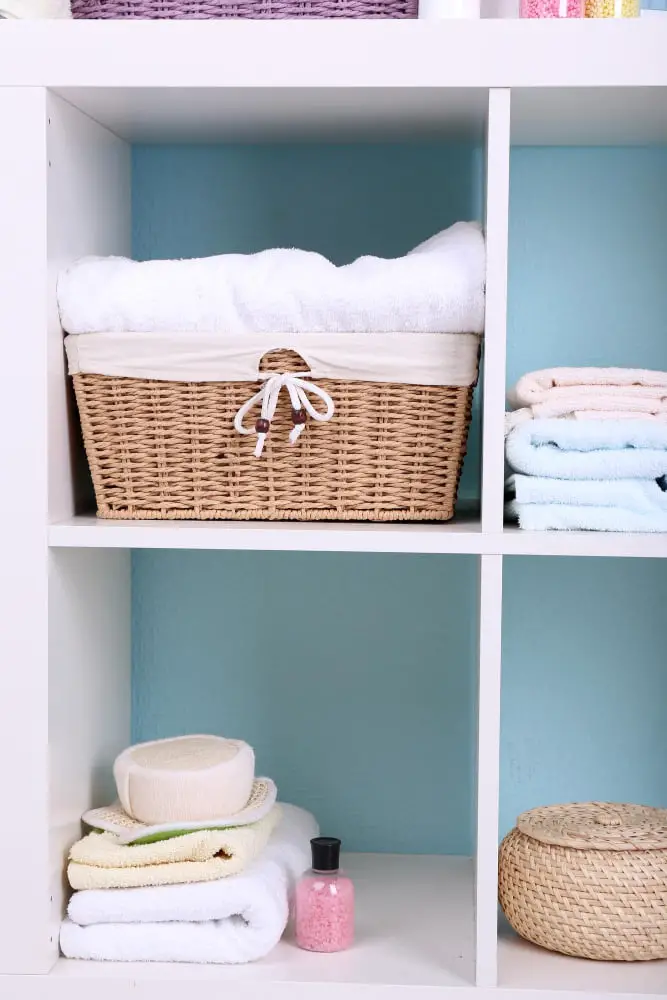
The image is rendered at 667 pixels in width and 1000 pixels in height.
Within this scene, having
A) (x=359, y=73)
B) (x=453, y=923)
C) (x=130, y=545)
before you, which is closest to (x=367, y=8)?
(x=359, y=73)

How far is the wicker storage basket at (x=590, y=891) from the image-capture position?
3.97ft

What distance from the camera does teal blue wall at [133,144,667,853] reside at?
1512 millimetres

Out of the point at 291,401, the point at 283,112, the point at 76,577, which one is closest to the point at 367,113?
the point at 283,112

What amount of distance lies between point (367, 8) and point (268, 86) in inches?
5.8

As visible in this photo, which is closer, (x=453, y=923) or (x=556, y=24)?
(x=556, y=24)

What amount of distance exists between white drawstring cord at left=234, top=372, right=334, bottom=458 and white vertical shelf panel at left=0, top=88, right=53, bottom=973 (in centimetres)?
20

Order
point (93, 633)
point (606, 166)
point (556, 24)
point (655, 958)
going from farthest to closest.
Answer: point (606, 166)
point (93, 633)
point (655, 958)
point (556, 24)

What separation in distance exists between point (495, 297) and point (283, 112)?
0.32 metres

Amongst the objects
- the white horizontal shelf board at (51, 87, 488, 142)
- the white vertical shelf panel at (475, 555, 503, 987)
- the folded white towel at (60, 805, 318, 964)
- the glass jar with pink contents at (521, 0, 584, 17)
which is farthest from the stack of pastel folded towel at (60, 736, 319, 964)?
the glass jar with pink contents at (521, 0, 584, 17)

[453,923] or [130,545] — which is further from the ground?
[130,545]

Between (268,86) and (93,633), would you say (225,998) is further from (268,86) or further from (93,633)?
(268,86)

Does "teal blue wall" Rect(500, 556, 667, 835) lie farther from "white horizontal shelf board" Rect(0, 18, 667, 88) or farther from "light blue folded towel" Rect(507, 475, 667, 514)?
"white horizontal shelf board" Rect(0, 18, 667, 88)

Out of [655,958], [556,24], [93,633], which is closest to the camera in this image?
[556,24]

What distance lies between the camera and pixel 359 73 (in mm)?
1137
